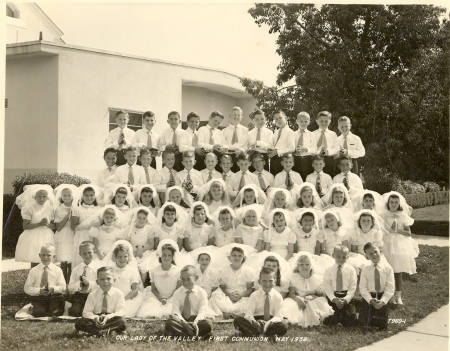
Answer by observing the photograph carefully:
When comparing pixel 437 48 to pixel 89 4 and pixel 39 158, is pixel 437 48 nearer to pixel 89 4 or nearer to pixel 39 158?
pixel 89 4

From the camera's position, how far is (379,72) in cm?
860

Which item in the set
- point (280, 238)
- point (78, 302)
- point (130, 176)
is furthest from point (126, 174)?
point (280, 238)

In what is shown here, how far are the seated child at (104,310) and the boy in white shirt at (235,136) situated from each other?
3.05m

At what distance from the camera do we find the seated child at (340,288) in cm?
491

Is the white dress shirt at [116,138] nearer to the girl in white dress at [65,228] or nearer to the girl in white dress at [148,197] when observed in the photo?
the girl in white dress at [148,197]

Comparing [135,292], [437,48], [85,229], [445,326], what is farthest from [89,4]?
[437,48]

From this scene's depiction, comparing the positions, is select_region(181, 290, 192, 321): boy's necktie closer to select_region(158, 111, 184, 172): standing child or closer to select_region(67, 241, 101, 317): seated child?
select_region(67, 241, 101, 317): seated child

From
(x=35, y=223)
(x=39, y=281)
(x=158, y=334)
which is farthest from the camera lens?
(x=35, y=223)

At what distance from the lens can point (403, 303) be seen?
225 inches

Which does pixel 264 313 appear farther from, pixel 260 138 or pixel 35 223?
pixel 260 138

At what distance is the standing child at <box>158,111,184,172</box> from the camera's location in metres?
7.21

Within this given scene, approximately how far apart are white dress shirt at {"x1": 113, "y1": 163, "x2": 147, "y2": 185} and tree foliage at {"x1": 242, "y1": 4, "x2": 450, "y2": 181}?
3.20 meters

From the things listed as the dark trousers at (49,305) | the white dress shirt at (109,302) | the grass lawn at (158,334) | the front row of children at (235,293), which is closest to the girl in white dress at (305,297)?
the front row of children at (235,293)

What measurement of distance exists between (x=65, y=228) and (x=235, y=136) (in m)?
2.84
